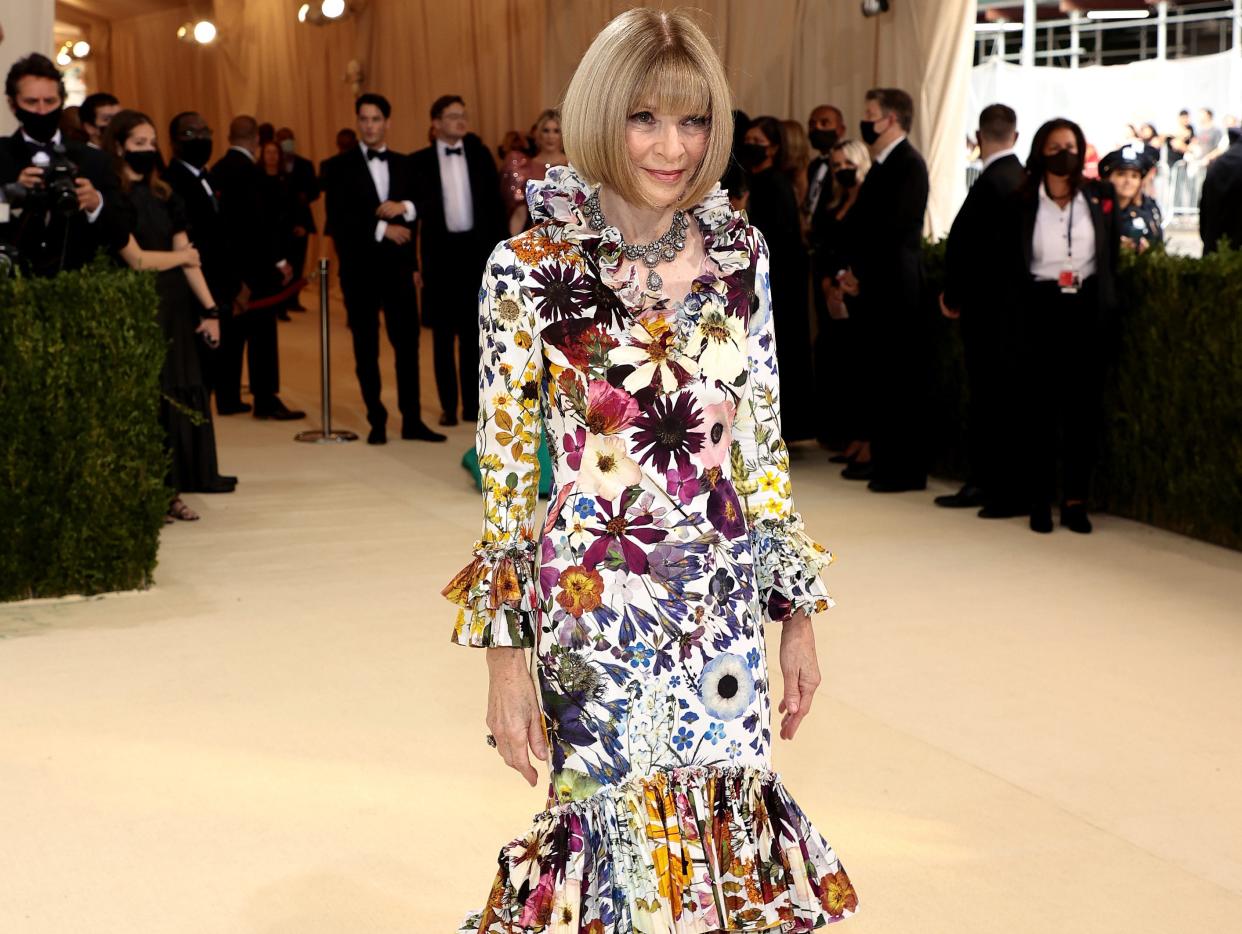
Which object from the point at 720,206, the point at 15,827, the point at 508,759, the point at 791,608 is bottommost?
the point at 15,827

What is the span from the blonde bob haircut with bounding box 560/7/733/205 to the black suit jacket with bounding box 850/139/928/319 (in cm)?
590

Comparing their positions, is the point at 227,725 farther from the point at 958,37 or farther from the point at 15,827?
the point at 958,37

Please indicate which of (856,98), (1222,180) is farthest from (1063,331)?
(856,98)

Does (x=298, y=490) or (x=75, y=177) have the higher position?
(x=75, y=177)

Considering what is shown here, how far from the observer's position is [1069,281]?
7.05 metres

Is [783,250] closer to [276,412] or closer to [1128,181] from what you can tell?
[1128,181]

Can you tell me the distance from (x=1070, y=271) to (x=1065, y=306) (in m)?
0.15

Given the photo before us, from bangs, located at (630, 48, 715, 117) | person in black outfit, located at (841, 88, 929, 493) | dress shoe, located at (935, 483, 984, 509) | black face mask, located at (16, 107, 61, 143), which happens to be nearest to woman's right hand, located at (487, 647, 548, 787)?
bangs, located at (630, 48, 715, 117)

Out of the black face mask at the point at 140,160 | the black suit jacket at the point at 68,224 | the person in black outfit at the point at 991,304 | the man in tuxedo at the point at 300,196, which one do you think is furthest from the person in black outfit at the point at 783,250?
the man in tuxedo at the point at 300,196

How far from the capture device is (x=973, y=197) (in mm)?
7477

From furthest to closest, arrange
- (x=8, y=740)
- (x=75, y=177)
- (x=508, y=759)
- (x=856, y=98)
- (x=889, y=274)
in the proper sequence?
(x=856, y=98) < (x=889, y=274) < (x=75, y=177) < (x=8, y=740) < (x=508, y=759)

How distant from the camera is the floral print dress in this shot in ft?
7.16

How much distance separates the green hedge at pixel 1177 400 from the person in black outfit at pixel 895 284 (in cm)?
98

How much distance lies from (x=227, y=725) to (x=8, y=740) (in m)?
0.57
